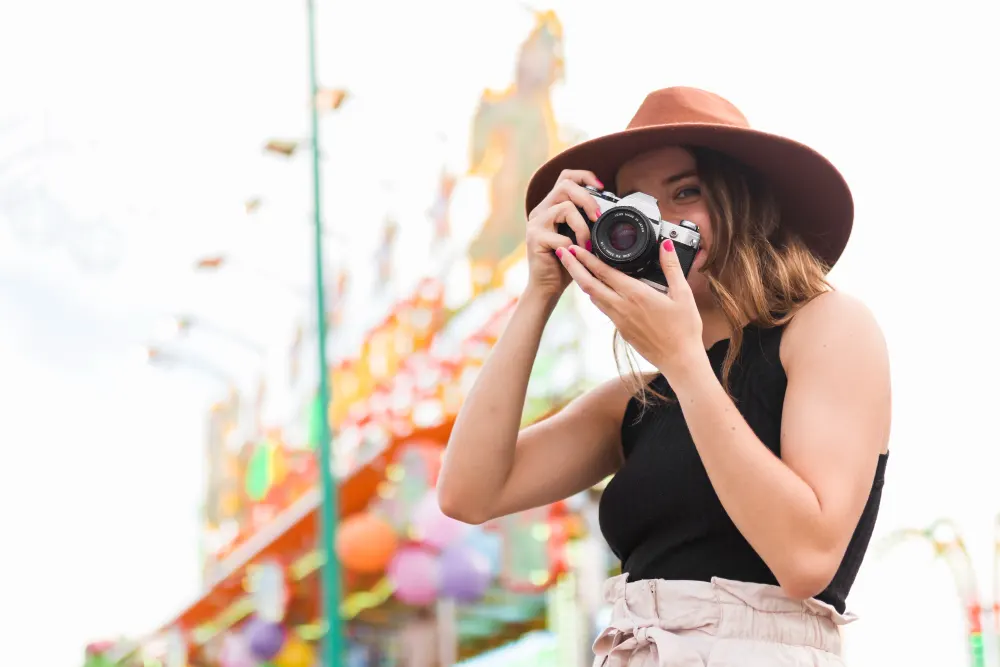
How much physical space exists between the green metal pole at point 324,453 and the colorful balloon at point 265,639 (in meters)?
1.75

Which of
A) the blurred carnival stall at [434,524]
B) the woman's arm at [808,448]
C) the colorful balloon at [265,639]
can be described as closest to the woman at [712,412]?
the woman's arm at [808,448]

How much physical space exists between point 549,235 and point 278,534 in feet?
31.9

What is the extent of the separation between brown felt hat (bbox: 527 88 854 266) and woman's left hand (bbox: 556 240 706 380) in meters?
0.25

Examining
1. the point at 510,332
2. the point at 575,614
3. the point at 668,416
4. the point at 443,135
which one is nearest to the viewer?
the point at 668,416

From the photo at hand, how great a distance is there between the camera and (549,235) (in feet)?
4.91

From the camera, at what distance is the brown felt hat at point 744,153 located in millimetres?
1514

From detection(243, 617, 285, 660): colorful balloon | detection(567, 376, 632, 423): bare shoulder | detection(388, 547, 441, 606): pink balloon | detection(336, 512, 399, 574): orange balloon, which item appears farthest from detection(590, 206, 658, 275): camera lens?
detection(243, 617, 285, 660): colorful balloon

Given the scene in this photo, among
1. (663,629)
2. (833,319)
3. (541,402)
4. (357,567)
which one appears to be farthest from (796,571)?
(357,567)

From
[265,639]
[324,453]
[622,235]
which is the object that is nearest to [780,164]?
[622,235]

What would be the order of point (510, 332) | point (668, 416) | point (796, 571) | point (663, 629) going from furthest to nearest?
1. point (510, 332)
2. point (668, 416)
3. point (663, 629)
4. point (796, 571)

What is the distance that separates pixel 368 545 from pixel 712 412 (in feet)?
21.4

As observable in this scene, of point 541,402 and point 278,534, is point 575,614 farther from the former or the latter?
point 278,534

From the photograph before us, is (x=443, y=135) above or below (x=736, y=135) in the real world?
below

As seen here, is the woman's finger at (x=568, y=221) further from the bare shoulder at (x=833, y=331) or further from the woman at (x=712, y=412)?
the bare shoulder at (x=833, y=331)
